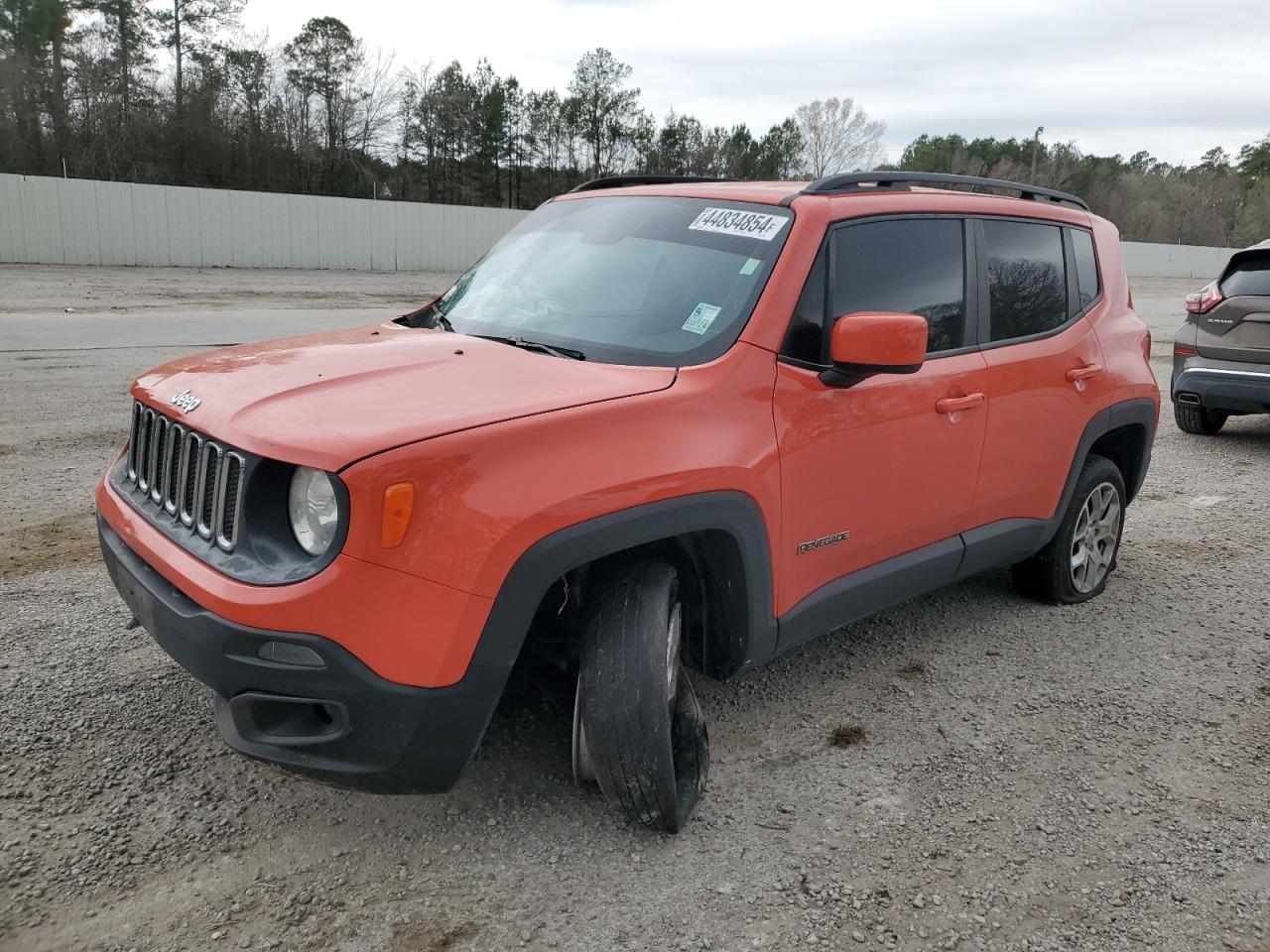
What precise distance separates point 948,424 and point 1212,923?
1.69 metres

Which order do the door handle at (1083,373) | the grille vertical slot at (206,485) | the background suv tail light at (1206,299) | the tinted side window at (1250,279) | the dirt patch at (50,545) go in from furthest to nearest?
the background suv tail light at (1206,299), the tinted side window at (1250,279), the dirt patch at (50,545), the door handle at (1083,373), the grille vertical slot at (206,485)

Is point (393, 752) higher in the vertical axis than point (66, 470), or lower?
higher

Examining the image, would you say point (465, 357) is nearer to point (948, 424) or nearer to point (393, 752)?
point (393, 752)

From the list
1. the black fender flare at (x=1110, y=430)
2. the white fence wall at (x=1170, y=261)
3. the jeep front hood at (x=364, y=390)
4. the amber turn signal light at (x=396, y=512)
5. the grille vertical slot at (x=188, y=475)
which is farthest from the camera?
the white fence wall at (x=1170, y=261)

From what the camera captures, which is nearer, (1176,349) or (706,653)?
(706,653)

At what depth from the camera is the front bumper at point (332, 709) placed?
7.43 ft

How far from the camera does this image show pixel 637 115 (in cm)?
6269

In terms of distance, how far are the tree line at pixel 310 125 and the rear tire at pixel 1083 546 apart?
105ft

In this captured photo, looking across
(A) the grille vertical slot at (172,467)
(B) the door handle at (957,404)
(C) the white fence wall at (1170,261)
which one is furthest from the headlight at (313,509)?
(C) the white fence wall at (1170,261)

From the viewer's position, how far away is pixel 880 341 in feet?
9.47

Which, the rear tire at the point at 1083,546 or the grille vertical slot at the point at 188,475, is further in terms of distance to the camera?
the rear tire at the point at 1083,546

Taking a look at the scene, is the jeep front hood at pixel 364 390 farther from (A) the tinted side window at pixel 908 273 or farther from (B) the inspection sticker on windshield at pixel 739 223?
(A) the tinted side window at pixel 908 273

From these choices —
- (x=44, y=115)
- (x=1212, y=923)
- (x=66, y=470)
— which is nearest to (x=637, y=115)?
(x=44, y=115)

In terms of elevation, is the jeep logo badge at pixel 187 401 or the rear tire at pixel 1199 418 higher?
the jeep logo badge at pixel 187 401
